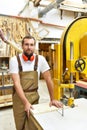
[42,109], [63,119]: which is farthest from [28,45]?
[63,119]

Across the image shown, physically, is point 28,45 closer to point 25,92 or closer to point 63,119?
point 25,92

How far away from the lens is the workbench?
129cm

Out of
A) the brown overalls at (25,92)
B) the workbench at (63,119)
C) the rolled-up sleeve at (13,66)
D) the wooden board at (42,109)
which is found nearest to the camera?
Result: the workbench at (63,119)

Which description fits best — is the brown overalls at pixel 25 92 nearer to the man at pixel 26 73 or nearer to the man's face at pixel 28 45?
the man at pixel 26 73

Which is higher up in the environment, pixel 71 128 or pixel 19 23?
pixel 19 23

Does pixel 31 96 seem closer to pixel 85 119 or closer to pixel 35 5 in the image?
pixel 85 119

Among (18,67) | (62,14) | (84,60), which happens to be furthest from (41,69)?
(62,14)

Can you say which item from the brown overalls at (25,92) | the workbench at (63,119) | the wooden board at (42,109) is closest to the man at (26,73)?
the brown overalls at (25,92)

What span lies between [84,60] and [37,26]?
4.12 m

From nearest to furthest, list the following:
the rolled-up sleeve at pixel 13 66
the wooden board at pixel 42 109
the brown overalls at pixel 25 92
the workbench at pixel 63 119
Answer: the workbench at pixel 63 119 → the wooden board at pixel 42 109 → the rolled-up sleeve at pixel 13 66 → the brown overalls at pixel 25 92

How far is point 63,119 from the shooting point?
1414 mm

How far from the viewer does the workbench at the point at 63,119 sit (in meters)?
1.29

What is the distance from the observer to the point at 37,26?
17.6ft

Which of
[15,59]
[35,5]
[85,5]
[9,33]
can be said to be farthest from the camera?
[85,5]
